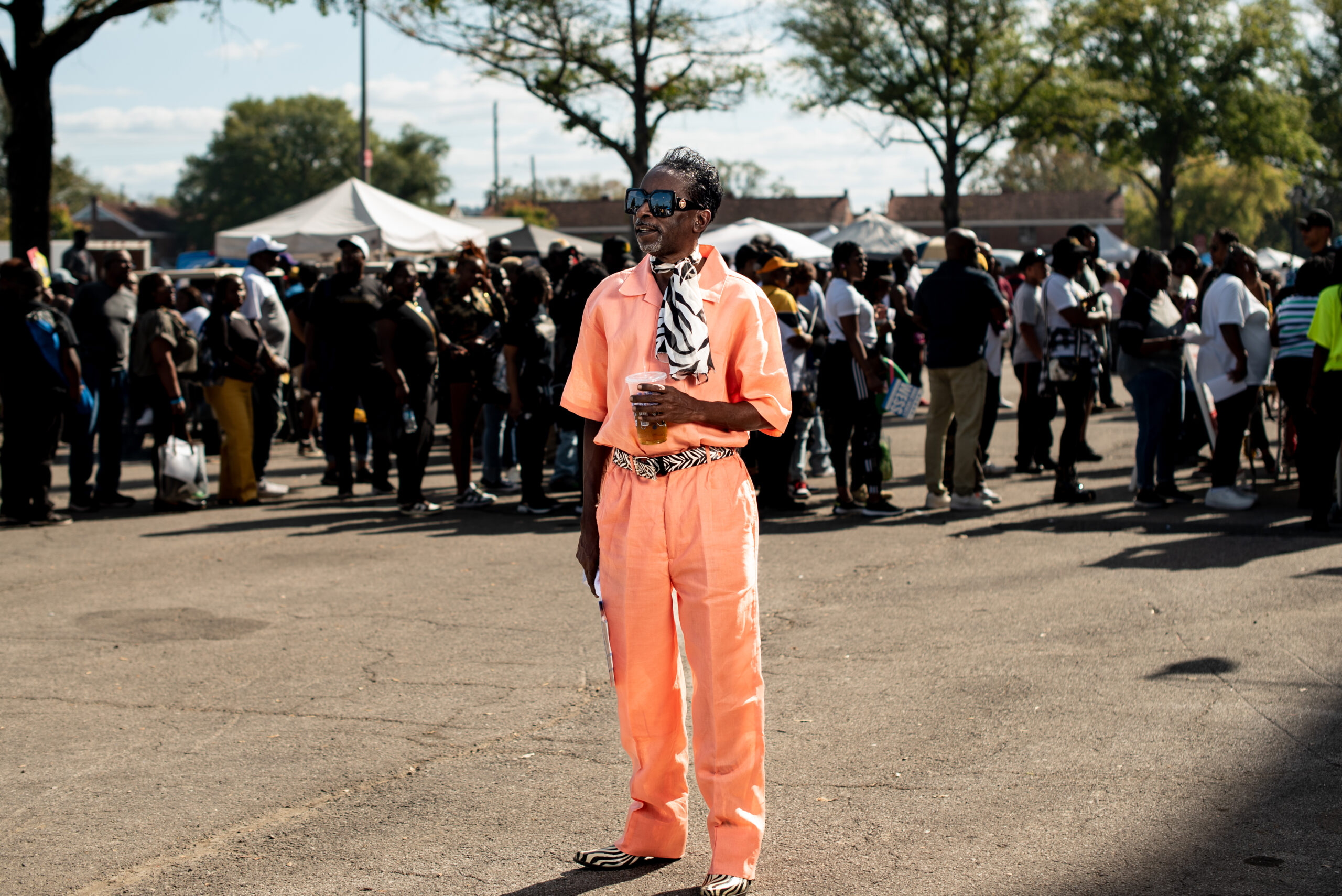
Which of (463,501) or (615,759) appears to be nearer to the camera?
(615,759)

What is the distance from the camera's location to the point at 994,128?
39.4 meters

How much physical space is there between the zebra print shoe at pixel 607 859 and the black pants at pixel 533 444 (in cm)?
625

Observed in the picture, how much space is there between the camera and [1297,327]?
30.1 ft

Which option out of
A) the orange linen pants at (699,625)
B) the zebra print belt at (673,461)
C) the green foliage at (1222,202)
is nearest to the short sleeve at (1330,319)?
the orange linen pants at (699,625)

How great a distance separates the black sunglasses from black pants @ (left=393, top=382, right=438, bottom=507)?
6689mm

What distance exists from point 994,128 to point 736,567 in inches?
1513

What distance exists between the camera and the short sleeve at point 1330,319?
8398 millimetres

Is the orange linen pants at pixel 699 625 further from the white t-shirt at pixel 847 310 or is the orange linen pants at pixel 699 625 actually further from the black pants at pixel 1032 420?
the black pants at pixel 1032 420

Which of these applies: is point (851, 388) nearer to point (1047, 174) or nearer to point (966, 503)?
point (966, 503)

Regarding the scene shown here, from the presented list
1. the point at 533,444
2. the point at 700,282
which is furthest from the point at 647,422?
the point at 533,444

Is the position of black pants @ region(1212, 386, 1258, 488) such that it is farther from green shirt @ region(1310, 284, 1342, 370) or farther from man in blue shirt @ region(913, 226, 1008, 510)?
man in blue shirt @ region(913, 226, 1008, 510)

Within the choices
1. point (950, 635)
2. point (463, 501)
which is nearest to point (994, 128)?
point (463, 501)

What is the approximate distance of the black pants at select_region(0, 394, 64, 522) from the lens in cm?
941

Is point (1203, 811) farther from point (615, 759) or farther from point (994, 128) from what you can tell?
point (994, 128)
